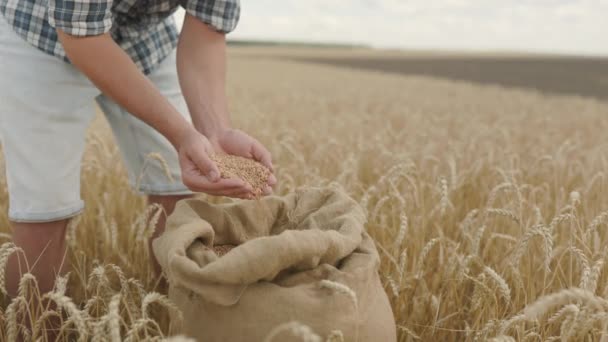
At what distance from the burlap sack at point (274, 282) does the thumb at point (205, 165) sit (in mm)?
85

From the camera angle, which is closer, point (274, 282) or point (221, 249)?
point (274, 282)

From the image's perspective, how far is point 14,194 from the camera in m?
1.51

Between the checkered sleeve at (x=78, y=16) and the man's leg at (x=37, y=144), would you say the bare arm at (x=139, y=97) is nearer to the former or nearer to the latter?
the checkered sleeve at (x=78, y=16)

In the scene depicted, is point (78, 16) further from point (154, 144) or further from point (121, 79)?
point (154, 144)

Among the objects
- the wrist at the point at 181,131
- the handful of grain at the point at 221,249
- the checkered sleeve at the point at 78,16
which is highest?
the checkered sleeve at the point at 78,16

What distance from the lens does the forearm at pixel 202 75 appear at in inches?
62.2

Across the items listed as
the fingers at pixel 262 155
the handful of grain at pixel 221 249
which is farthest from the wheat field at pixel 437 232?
the fingers at pixel 262 155

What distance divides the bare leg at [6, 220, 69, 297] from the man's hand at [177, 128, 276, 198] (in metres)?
0.45

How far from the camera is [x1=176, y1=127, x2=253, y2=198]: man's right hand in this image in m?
1.28

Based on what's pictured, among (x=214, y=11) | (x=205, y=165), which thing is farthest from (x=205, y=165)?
(x=214, y=11)

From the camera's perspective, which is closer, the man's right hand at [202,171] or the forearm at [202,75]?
the man's right hand at [202,171]

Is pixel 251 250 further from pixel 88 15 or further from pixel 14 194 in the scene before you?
pixel 14 194

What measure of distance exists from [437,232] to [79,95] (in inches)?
45.3

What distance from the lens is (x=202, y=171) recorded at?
133 centimetres
